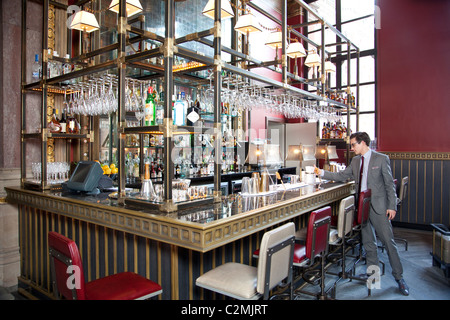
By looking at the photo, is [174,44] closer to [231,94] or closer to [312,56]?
[231,94]

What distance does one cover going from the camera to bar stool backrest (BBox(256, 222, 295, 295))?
1.99 metres

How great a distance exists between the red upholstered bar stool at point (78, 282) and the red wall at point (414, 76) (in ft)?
21.7

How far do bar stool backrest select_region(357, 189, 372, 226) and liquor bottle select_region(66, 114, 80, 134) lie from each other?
3.55 metres

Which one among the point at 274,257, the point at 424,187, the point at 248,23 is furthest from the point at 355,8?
the point at 274,257

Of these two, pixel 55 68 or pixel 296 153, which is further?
pixel 296 153

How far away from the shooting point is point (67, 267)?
1.86 m

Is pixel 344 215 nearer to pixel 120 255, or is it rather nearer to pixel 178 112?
pixel 178 112

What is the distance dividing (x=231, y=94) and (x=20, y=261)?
3258 mm

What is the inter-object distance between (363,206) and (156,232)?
8.20 ft

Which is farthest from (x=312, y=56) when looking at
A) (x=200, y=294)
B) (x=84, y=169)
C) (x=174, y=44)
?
(x=200, y=294)

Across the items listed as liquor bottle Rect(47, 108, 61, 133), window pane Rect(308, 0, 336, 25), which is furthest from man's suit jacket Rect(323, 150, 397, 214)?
window pane Rect(308, 0, 336, 25)

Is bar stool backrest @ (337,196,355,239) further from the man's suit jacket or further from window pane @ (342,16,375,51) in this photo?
window pane @ (342,16,375,51)

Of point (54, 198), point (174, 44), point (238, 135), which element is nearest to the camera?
point (174, 44)
